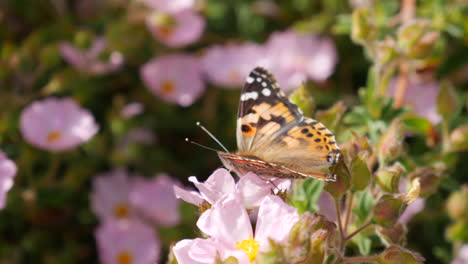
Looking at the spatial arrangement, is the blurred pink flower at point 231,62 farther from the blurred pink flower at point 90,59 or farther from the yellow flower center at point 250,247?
the yellow flower center at point 250,247

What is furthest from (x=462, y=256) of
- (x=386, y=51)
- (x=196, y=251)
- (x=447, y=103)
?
(x=196, y=251)

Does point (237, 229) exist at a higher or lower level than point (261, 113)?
lower

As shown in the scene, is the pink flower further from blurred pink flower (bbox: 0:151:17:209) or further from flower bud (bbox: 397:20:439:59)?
flower bud (bbox: 397:20:439:59)

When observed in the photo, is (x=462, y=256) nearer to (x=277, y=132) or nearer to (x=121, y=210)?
(x=277, y=132)

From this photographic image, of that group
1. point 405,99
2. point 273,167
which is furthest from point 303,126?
point 405,99

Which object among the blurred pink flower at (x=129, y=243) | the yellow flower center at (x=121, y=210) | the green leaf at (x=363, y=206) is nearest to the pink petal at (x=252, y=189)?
the green leaf at (x=363, y=206)

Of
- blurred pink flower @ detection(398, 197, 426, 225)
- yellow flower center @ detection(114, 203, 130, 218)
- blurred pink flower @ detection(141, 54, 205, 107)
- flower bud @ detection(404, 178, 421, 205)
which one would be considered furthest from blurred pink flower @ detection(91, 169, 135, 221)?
flower bud @ detection(404, 178, 421, 205)
